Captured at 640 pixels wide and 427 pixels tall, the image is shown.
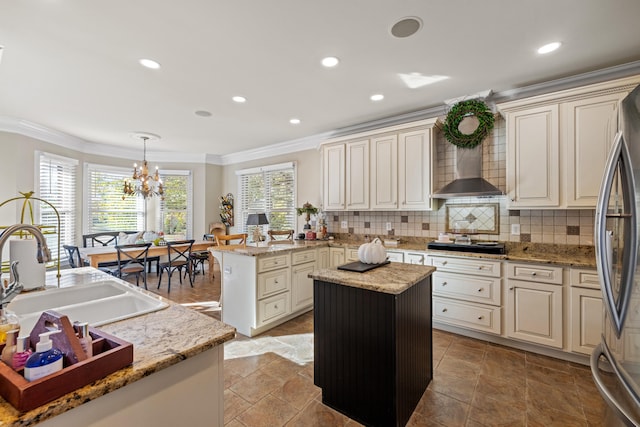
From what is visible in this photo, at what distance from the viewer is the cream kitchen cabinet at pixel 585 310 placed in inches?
93.4

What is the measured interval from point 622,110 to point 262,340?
10.6ft

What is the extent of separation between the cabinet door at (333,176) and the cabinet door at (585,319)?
9.12 ft

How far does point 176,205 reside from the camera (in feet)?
21.2

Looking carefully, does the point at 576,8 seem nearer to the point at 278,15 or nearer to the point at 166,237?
the point at 278,15

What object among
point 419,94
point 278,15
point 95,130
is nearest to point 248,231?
point 95,130

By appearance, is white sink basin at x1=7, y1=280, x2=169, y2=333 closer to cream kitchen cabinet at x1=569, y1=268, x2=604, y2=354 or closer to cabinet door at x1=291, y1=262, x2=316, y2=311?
cabinet door at x1=291, y1=262, x2=316, y2=311

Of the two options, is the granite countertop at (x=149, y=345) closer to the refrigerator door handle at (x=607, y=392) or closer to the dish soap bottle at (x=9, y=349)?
the dish soap bottle at (x=9, y=349)

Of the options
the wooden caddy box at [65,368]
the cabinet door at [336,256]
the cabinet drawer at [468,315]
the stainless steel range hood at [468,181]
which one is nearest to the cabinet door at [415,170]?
the stainless steel range hood at [468,181]

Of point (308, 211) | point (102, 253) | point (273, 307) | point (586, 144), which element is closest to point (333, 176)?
point (308, 211)

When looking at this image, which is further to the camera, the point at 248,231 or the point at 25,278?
the point at 248,231

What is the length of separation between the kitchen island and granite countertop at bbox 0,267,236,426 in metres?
0.94

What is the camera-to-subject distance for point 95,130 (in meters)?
4.62

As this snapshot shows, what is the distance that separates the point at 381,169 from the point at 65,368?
3672mm

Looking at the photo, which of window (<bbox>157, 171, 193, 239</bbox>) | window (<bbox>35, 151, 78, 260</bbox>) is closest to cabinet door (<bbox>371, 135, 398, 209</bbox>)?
window (<bbox>157, 171, 193, 239</bbox>)
